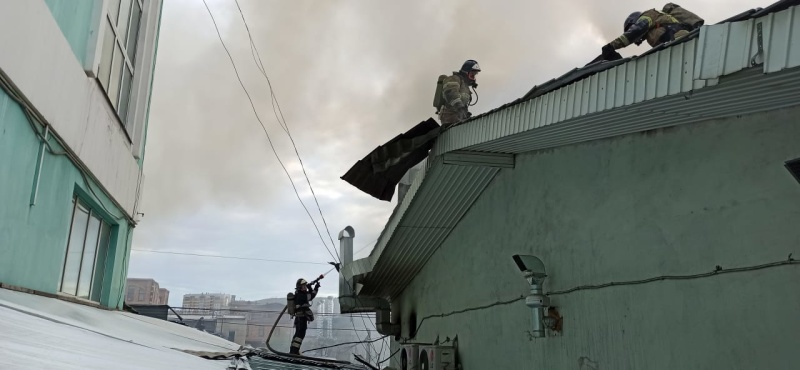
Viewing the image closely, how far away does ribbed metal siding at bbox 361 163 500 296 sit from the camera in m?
8.38

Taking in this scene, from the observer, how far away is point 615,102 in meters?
4.32

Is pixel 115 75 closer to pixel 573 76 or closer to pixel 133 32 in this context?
pixel 133 32

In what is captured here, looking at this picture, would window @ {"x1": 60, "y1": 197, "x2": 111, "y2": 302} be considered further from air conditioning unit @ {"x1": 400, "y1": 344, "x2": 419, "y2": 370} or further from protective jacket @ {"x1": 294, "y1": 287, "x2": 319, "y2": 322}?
protective jacket @ {"x1": 294, "y1": 287, "x2": 319, "y2": 322}

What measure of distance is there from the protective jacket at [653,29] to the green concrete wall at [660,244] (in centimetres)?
161

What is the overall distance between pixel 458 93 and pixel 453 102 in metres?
0.25

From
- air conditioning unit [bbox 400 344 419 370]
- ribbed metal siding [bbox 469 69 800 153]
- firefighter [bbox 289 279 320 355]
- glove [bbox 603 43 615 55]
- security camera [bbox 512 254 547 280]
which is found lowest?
air conditioning unit [bbox 400 344 419 370]

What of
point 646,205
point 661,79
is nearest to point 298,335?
point 646,205

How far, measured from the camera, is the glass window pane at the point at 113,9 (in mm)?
6564

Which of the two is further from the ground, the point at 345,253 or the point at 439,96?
the point at 439,96

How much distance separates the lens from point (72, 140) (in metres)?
5.30

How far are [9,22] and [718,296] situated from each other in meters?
5.33

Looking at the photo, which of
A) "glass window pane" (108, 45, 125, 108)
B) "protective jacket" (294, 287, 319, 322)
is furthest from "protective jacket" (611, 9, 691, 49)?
"protective jacket" (294, 287, 319, 322)

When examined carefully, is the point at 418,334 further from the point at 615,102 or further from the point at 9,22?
the point at 9,22

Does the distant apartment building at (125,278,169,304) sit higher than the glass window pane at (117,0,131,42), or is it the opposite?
the glass window pane at (117,0,131,42)
